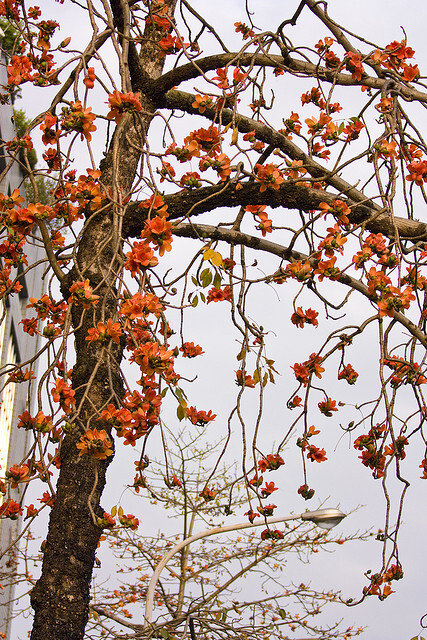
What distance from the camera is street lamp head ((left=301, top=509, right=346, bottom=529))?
3.97m

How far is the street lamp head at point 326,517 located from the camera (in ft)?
13.0

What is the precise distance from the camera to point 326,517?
13.0 feet

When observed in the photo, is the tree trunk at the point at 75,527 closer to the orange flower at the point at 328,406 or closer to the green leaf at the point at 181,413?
the green leaf at the point at 181,413

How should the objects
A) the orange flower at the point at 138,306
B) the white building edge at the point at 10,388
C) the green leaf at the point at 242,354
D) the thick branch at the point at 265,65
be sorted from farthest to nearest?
the white building edge at the point at 10,388 → the thick branch at the point at 265,65 → the green leaf at the point at 242,354 → the orange flower at the point at 138,306

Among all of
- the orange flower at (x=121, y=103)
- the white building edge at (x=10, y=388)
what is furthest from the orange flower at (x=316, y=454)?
the white building edge at (x=10, y=388)

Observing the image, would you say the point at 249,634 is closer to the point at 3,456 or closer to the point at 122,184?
the point at 122,184

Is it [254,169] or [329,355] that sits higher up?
[254,169]

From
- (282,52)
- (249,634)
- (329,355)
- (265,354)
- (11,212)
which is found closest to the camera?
(11,212)

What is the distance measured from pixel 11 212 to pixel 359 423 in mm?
1598

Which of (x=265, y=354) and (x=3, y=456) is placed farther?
(x=3, y=456)

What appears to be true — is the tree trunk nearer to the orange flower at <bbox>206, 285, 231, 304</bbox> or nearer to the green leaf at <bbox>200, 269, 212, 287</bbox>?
the green leaf at <bbox>200, 269, 212, 287</bbox>

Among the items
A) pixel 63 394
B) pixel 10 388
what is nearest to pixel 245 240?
pixel 63 394

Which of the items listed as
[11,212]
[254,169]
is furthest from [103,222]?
[11,212]

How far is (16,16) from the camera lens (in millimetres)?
3537
